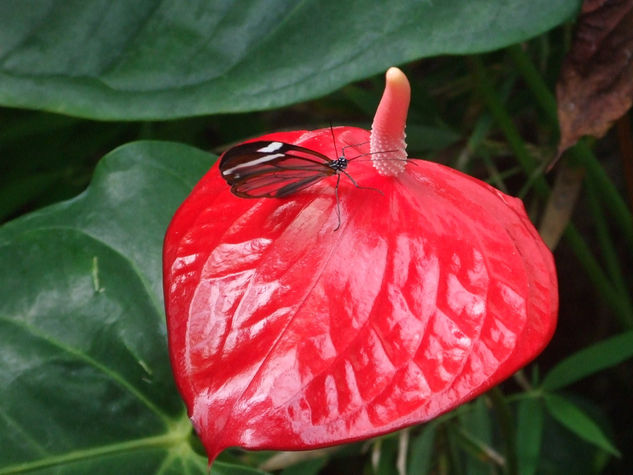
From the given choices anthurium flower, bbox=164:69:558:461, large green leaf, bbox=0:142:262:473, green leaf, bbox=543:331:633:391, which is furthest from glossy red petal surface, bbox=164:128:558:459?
green leaf, bbox=543:331:633:391

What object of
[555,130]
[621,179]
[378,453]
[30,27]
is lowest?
[378,453]

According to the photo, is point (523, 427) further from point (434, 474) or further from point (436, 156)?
point (436, 156)

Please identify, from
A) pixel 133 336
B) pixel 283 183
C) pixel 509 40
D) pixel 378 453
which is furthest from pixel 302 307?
pixel 378 453

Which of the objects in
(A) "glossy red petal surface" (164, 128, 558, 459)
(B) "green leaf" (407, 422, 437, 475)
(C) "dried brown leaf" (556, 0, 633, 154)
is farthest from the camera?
(B) "green leaf" (407, 422, 437, 475)

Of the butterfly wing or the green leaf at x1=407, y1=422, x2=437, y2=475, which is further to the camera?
the green leaf at x1=407, y1=422, x2=437, y2=475

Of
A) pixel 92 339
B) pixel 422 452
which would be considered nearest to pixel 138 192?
pixel 92 339

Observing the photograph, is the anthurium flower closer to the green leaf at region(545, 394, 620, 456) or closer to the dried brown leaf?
the dried brown leaf
